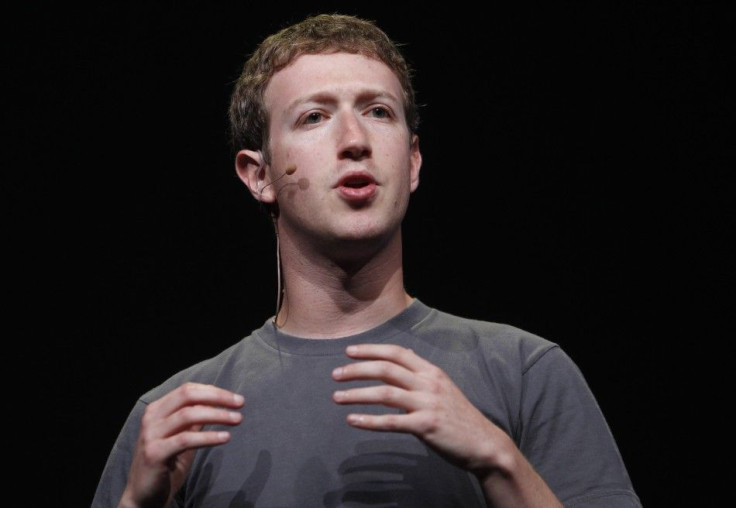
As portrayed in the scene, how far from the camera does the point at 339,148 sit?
1.90 m

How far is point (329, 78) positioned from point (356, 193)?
0.92ft

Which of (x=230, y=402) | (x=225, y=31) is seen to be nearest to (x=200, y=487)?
(x=230, y=402)

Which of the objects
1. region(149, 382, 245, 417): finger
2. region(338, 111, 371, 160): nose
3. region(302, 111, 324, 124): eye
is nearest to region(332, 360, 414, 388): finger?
region(149, 382, 245, 417): finger

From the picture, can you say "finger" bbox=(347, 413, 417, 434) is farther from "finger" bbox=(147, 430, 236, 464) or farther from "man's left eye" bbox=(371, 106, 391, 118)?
"man's left eye" bbox=(371, 106, 391, 118)

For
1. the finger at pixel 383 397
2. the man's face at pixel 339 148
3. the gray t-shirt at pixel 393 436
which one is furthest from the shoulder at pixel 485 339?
the finger at pixel 383 397

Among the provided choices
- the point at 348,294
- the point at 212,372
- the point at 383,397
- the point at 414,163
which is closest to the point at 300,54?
the point at 414,163

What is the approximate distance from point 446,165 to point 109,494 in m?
1.51

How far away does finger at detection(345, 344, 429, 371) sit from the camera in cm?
143

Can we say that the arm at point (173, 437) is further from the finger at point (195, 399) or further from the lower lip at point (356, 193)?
the lower lip at point (356, 193)

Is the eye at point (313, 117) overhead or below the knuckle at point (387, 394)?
overhead

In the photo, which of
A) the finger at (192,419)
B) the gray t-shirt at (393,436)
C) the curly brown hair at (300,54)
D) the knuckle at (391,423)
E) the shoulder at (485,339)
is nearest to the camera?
the knuckle at (391,423)

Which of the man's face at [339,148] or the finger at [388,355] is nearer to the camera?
the finger at [388,355]

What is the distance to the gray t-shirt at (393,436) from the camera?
1.68 metres

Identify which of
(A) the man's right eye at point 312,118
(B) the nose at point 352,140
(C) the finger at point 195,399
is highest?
(A) the man's right eye at point 312,118
